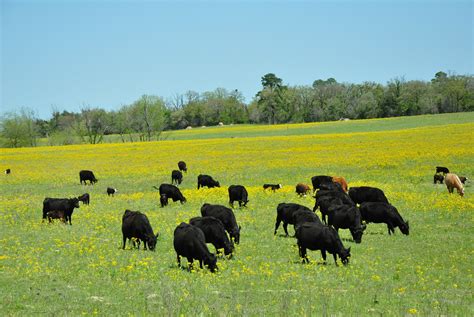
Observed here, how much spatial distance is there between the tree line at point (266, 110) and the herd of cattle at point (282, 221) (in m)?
95.1

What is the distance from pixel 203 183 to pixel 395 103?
111 metres

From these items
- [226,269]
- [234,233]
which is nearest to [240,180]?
[234,233]

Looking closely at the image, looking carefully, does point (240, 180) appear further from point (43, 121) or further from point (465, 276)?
point (43, 121)

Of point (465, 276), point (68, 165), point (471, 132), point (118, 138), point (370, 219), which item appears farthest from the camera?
point (118, 138)

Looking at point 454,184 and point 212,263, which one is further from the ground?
point 212,263

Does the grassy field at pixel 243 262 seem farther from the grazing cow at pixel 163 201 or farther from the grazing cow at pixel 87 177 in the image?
the grazing cow at pixel 87 177

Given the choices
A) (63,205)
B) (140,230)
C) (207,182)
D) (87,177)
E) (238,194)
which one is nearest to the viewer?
(140,230)

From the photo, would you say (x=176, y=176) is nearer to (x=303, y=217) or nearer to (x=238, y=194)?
(x=238, y=194)

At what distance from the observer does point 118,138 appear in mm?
134875

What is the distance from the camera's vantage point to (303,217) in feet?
65.6

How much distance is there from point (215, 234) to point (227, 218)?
279 centimetres

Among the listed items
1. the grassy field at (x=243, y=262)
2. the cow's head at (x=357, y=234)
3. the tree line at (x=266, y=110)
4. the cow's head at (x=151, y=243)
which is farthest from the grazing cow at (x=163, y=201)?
the tree line at (x=266, y=110)

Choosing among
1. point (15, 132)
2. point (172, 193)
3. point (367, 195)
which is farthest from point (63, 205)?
point (15, 132)

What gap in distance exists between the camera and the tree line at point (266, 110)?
121500 millimetres
